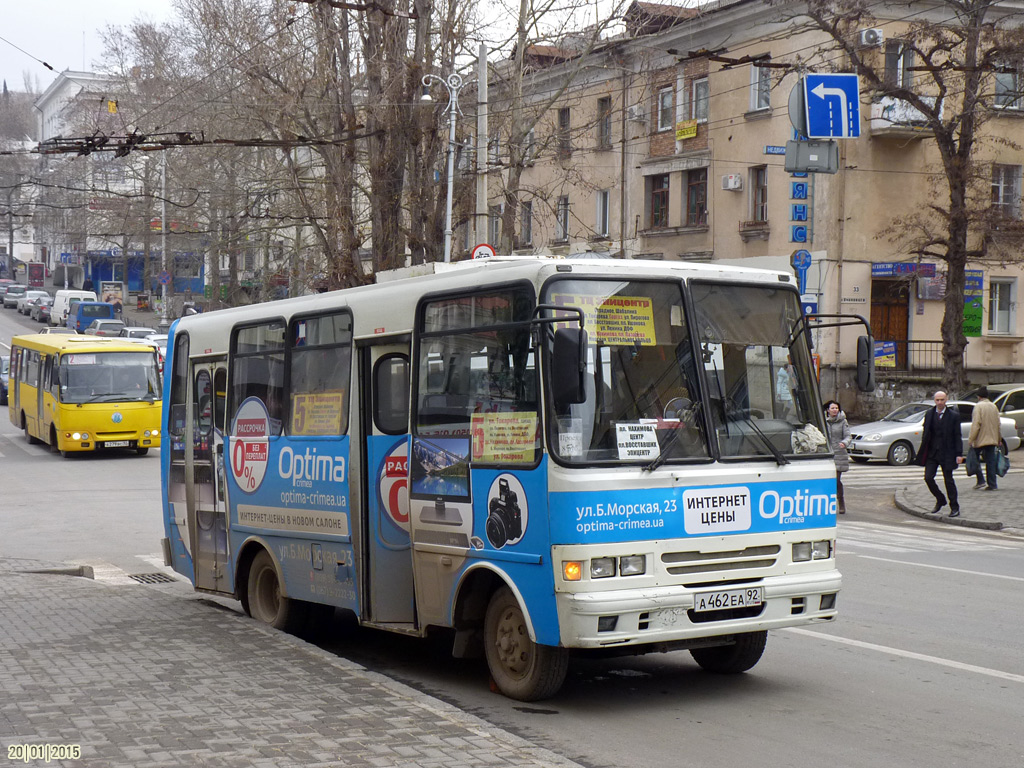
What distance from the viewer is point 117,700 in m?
6.63

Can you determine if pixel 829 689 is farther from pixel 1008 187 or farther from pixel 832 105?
pixel 1008 187

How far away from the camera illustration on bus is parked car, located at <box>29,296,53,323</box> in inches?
2937

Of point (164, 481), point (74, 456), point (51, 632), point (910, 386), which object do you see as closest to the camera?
point (51, 632)

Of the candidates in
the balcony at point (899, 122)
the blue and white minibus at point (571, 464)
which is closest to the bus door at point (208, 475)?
the blue and white minibus at point (571, 464)

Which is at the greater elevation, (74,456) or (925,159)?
(925,159)

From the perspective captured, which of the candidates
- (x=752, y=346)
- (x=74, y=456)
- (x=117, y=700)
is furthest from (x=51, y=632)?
(x=74, y=456)

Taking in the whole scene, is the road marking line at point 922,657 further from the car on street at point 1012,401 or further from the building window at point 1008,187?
the building window at point 1008,187

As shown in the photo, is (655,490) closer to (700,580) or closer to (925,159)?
(700,580)

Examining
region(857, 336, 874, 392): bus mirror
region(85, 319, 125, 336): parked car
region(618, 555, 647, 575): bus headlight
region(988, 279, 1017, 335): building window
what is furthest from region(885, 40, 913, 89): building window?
region(85, 319, 125, 336): parked car

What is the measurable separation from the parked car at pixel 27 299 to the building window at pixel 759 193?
2338 inches

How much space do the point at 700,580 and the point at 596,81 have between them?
1486 inches

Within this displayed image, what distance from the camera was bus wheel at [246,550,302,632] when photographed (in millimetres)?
9641

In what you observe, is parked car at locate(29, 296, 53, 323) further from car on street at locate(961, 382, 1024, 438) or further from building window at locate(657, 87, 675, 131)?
car on street at locate(961, 382, 1024, 438)

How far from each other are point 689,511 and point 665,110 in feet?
118
